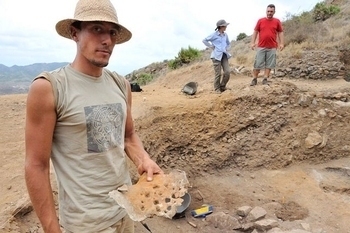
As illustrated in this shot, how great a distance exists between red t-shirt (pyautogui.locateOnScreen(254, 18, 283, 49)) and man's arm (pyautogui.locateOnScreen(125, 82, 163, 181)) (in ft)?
18.1

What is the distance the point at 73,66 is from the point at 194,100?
5.08 m

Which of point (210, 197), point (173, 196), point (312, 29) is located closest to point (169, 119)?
point (210, 197)

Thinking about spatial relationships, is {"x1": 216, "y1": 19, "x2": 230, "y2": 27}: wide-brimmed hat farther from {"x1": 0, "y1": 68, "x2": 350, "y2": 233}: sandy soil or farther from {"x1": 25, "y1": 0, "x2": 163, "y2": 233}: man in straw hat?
{"x1": 25, "y1": 0, "x2": 163, "y2": 233}: man in straw hat

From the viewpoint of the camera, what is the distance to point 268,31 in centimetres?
693

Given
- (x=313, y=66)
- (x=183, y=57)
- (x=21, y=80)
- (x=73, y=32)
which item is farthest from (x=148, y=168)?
(x=183, y=57)

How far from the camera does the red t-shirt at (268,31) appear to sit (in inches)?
273

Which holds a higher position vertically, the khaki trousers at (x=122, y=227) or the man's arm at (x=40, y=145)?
the man's arm at (x=40, y=145)

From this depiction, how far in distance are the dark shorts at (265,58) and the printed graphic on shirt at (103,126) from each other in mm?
5819

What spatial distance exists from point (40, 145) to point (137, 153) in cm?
57

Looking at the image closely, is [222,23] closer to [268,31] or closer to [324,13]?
[268,31]

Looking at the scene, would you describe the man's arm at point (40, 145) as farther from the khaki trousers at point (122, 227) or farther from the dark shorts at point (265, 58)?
the dark shorts at point (265, 58)

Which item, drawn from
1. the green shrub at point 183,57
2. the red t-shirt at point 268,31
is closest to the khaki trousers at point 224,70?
the red t-shirt at point 268,31

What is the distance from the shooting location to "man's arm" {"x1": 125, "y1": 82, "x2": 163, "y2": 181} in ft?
5.85

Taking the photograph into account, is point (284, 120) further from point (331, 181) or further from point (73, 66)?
point (73, 66)
